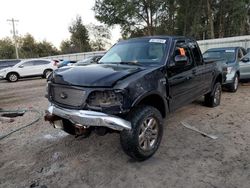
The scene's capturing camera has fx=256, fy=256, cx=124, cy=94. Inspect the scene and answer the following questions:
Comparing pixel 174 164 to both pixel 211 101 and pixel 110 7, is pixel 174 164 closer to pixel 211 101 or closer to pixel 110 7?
pixel 211 101

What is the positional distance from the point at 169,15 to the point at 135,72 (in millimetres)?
30370

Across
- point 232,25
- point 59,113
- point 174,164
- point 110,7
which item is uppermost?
point 110,7

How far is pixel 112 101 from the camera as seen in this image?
11.6 feet

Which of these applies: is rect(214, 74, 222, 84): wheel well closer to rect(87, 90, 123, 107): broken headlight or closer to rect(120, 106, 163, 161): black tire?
rect(120, 106, 163, 161): black tire

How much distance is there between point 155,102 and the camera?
431cm

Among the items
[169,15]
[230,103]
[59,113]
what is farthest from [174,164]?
[169,15]

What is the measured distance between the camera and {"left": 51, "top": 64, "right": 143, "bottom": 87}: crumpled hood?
11.7 feet

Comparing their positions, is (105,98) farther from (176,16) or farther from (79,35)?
(79,35)

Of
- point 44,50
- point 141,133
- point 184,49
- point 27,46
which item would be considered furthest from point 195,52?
point 27,46

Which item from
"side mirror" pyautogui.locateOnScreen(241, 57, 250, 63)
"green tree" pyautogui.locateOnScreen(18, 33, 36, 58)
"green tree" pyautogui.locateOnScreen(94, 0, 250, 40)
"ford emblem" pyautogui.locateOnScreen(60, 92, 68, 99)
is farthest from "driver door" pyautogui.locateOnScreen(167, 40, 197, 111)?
"green tree" pyautogui.locateOnScreen(18, 33, 36, 58)

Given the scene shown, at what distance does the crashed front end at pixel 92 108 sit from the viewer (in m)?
3.41

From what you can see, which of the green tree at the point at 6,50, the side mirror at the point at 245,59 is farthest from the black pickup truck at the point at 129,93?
the green tree at the point at 6,50

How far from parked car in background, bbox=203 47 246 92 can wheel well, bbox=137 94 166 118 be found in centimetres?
477

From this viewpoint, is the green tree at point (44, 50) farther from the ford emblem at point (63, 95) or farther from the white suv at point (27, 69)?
the ford emblem at point (63, 95)
